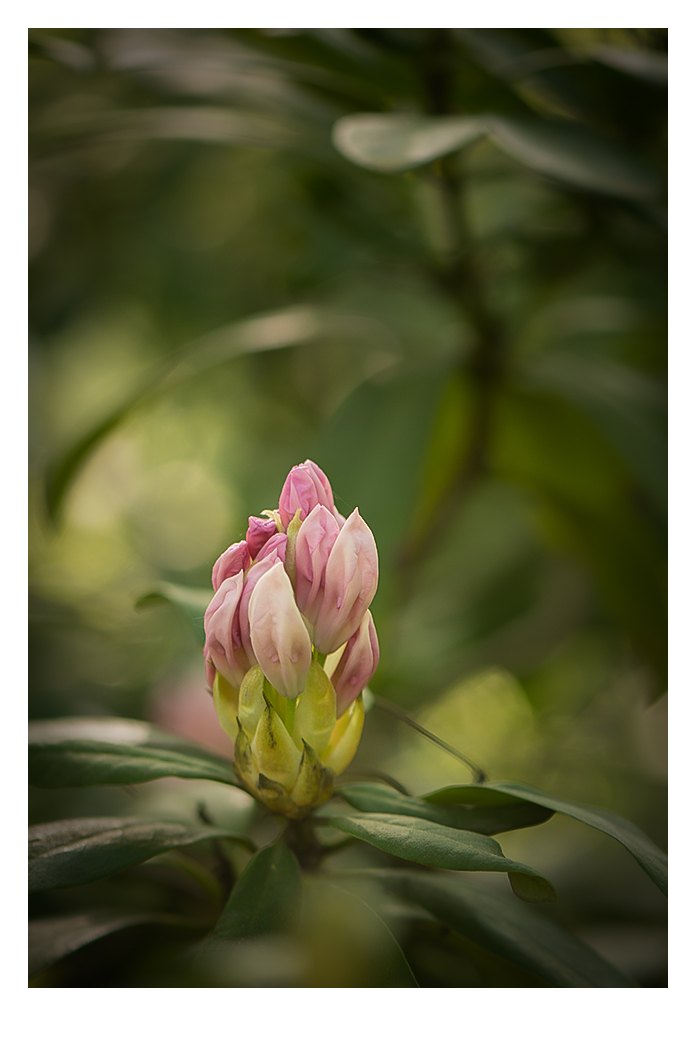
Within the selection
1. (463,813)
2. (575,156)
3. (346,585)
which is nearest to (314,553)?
(346,585)

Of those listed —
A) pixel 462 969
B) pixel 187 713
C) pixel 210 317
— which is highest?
pixel 210 317

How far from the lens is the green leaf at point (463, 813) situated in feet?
1.03

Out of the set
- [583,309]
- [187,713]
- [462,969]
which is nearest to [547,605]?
[583,309]

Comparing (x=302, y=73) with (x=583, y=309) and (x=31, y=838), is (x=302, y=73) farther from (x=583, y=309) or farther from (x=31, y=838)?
(x=31, y=838)

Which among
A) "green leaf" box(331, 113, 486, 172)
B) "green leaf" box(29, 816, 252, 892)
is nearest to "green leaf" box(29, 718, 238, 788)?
"green leaf" box(29, 816, 252, 892)

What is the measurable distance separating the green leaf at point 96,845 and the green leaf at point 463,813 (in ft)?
0.19

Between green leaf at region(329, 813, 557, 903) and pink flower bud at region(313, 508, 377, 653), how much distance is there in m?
0.07

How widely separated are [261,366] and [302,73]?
17.4 inches

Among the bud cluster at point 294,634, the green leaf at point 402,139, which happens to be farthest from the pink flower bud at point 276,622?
the green leaf at point 402,139

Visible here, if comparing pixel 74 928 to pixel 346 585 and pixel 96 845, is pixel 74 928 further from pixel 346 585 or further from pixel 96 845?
pixel 346 585

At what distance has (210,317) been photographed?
3.49 ft

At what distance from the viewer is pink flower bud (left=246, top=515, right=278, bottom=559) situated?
1.01 ft

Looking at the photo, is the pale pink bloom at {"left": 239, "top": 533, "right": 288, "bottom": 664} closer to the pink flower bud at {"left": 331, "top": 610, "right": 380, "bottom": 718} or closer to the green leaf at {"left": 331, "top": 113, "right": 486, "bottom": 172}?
the pink flower bud at {"left": 331, "top": 610, "right": 380, "bottom": 718}
